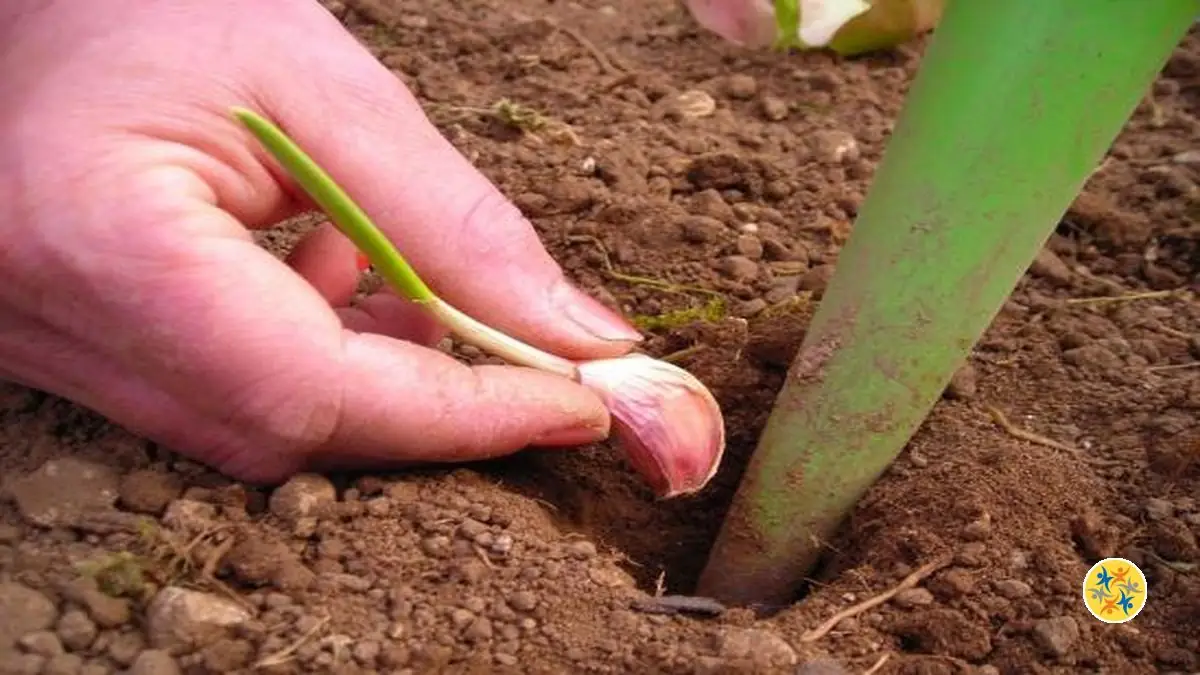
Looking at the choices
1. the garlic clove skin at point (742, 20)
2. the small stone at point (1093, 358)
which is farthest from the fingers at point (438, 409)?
the garlic clove skin at point (742, 20)

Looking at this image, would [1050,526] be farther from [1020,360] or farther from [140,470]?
[140,470]

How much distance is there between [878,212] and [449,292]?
30 centimetres

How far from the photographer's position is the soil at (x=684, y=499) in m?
0.91

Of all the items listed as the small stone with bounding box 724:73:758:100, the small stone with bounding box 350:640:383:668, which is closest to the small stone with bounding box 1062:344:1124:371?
the small stone with bounding box 724:73:758:100

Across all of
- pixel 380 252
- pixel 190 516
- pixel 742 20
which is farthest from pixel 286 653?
pixel 742 20

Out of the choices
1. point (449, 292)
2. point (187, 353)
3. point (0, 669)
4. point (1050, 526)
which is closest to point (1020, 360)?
point (1050, 526)

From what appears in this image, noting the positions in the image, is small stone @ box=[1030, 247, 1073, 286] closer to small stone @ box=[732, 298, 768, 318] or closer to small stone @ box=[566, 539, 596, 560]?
small stone @ box=[732, 298, 768, 318]

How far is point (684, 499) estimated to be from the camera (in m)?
1.22

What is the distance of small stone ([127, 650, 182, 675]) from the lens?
0.86 metres

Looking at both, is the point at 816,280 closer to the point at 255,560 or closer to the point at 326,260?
the point at 326,260

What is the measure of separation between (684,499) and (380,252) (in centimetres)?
43

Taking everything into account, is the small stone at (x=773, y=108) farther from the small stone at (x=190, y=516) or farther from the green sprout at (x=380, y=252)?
Result: the small stone at (x=190, y=516)

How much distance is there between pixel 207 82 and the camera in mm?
1020

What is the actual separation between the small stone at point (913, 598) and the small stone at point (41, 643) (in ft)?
1.75
